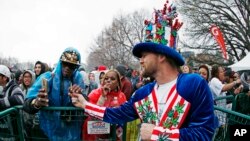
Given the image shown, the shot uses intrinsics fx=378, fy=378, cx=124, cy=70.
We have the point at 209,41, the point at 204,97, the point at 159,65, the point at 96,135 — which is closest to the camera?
the point at 204,97

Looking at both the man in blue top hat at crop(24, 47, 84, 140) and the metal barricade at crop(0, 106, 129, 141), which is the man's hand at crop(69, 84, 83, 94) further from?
the metal barricade at crop(0, 106, 129, 141)

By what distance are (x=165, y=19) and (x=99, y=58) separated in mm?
63715

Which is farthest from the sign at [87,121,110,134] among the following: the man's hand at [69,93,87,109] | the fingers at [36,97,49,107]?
the fingers at [36,97,49,107]

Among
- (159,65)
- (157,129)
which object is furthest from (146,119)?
(159,65)

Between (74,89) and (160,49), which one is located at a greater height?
(160,49)

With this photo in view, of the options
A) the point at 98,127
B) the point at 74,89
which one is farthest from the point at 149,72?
the point at 98,127

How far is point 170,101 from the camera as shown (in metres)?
2.95

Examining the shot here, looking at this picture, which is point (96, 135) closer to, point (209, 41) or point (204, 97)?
point (204, 97)

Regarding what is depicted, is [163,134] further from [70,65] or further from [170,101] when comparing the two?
[70,65]

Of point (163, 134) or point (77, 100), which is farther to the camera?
point (77, 100)

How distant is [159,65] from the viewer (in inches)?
121

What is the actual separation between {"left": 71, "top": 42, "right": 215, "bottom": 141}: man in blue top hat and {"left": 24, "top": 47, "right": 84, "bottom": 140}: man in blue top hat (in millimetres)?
833

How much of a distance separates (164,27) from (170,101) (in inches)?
26.1

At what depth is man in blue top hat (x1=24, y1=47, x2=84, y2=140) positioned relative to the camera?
3.76 metres
